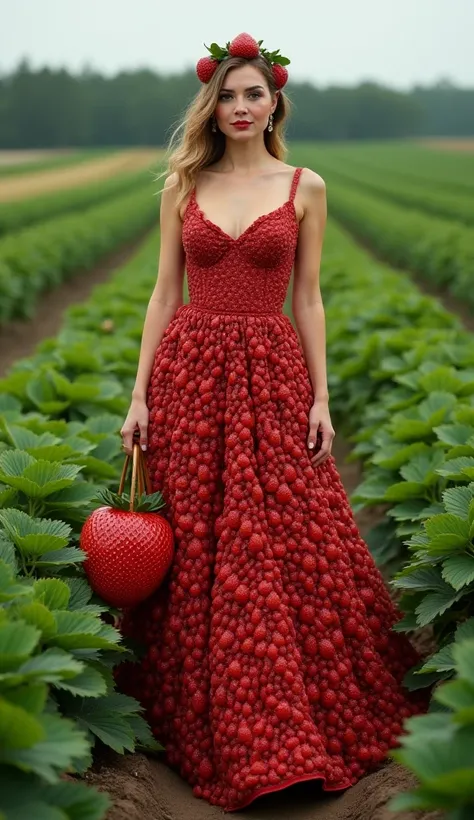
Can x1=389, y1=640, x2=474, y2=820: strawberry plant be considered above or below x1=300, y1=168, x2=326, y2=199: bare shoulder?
below

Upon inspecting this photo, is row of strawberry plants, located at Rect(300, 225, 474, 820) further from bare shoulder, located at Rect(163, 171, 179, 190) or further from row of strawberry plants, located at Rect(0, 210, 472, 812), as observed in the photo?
bare shoulder, located at Rect(163, 171, 179, 190)

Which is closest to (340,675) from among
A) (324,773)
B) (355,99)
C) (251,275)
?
(324,773)

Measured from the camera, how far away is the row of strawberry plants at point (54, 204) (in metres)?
22.6

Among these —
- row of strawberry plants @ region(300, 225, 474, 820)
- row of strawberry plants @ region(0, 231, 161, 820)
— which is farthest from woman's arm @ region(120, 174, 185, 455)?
row of strawberry plants @ region(300, 225, 474, 820)

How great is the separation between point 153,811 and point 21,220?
22.0 m

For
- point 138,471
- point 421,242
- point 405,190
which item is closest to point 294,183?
point 138,471

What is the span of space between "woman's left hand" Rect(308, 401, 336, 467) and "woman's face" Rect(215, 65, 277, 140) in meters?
0.87

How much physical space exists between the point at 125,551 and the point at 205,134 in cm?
134

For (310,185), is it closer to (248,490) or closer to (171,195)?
(171,195)

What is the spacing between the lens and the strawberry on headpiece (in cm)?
299

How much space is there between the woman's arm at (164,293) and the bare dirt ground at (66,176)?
89.3 feet

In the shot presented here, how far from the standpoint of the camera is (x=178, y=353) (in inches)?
122

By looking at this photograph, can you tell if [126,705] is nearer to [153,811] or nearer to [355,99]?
[153,811]

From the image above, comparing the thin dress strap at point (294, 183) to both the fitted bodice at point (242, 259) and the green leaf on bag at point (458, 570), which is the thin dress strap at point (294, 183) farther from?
the green leaf on bag at point (458, 570)
